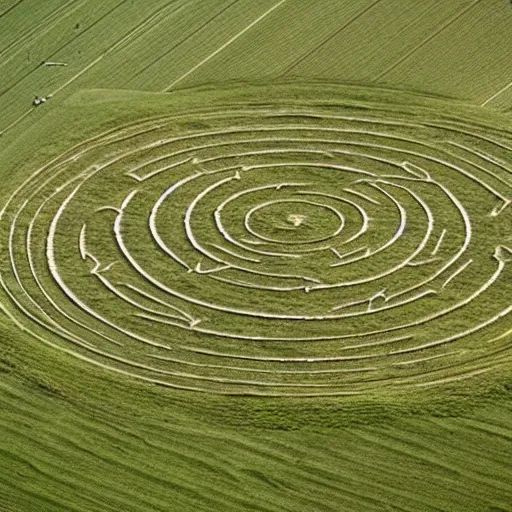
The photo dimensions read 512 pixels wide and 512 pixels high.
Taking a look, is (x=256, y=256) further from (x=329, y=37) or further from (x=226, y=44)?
(x=329, y=37)

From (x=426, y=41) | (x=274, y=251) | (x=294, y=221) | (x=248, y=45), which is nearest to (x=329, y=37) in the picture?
(x=248, y=45)

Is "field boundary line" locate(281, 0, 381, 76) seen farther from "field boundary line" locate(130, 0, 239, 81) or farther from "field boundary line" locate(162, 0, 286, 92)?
"field boundary line" locate(130, 0, 239, 81)

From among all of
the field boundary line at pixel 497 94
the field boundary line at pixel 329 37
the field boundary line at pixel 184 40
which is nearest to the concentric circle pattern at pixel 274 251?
the field boundary line at pixel 497 94

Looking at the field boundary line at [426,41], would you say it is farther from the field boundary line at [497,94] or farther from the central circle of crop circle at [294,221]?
the central circle of crop circle at [294,221]

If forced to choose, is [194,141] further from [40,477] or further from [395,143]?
[40,477]

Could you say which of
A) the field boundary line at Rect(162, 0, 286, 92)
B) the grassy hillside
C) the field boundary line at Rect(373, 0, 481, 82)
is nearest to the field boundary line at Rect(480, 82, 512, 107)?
the grassy hillside
